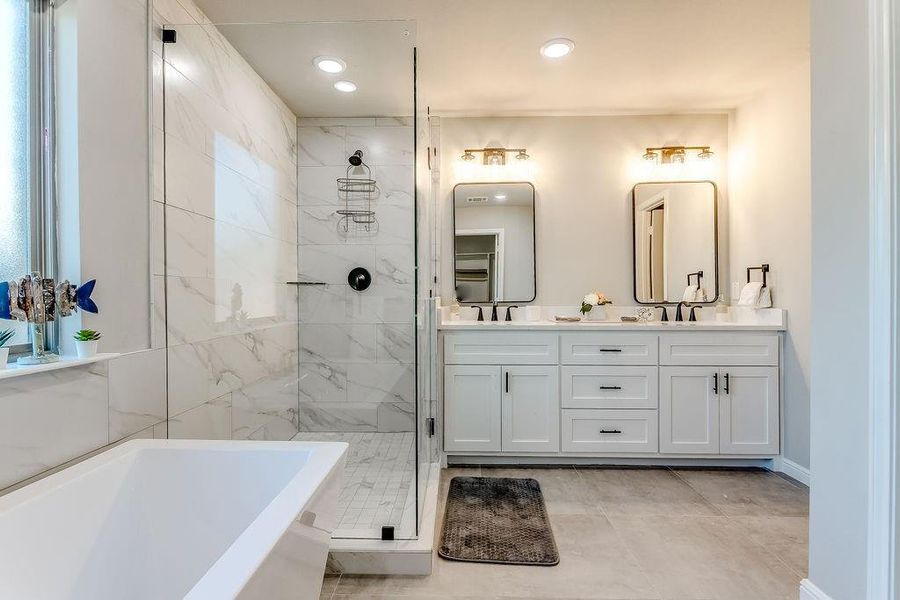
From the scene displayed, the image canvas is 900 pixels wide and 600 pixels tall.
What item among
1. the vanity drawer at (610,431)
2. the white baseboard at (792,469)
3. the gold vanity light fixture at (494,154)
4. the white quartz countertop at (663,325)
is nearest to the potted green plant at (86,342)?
the white quartz countertop at (663,325)

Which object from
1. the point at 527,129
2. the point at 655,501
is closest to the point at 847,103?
the point at 655,501

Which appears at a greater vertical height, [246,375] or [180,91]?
[180,91]

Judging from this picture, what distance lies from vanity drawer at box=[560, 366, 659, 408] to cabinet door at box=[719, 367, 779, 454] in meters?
0.43

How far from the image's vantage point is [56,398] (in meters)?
1.27

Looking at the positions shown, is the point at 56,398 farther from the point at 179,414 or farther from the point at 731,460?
the point at 731,460

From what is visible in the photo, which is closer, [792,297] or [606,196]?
[792,297]

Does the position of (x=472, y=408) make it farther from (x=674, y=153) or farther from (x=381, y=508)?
(x=674, y=153)

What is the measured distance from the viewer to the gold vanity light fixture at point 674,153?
10.6ft

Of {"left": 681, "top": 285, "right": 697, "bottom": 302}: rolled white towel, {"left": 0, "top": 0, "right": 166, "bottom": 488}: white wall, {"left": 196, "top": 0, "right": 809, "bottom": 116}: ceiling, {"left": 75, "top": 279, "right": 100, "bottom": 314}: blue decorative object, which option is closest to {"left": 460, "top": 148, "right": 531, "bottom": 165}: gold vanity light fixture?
{"left": 196, "top": 0, "right": 809, "bottom": 116}: ceiling

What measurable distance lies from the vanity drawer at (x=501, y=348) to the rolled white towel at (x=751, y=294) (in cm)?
127

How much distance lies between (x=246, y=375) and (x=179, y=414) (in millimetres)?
403

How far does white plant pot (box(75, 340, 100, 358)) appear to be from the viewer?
132 cm

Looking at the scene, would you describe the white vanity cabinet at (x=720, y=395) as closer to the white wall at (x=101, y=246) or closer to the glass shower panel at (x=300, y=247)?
the glass shower panel at (x=300, y=247)

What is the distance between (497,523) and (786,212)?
244cm
